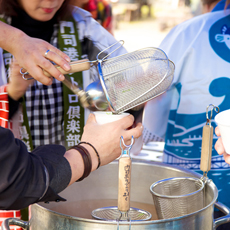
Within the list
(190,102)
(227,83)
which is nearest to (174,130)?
(190,102)

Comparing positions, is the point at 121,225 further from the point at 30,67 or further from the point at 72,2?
the point at 72,2

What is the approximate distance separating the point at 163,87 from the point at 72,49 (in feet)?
2.03

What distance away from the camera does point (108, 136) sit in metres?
0.89

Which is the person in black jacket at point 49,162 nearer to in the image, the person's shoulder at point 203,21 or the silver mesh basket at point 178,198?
the silver mesh basket at point 178,198

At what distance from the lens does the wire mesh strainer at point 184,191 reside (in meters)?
0.99

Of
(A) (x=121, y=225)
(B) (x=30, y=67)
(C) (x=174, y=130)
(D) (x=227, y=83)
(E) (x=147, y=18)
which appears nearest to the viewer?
(A) (x=121, y=225)

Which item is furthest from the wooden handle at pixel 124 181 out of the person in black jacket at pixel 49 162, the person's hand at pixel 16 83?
the person's hand at pixel 16 83

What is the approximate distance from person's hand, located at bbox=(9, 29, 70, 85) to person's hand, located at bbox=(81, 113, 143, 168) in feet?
0.70

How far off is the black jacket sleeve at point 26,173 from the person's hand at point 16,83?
0.48 meters

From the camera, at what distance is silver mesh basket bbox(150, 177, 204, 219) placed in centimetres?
99

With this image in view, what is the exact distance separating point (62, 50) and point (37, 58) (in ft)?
1.64

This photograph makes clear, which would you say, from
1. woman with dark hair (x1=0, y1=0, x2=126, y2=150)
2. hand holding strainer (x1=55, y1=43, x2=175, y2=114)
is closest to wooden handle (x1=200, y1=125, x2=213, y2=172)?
hand holding strainer (x1=55, y1=43, x2=175, y2=114)

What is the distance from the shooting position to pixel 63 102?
5.03ft

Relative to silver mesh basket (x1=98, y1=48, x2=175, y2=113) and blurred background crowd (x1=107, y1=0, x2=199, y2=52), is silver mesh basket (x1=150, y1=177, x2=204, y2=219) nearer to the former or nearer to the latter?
silver mesh basket (x1=98, y1=48, x2=175, y2=113)
